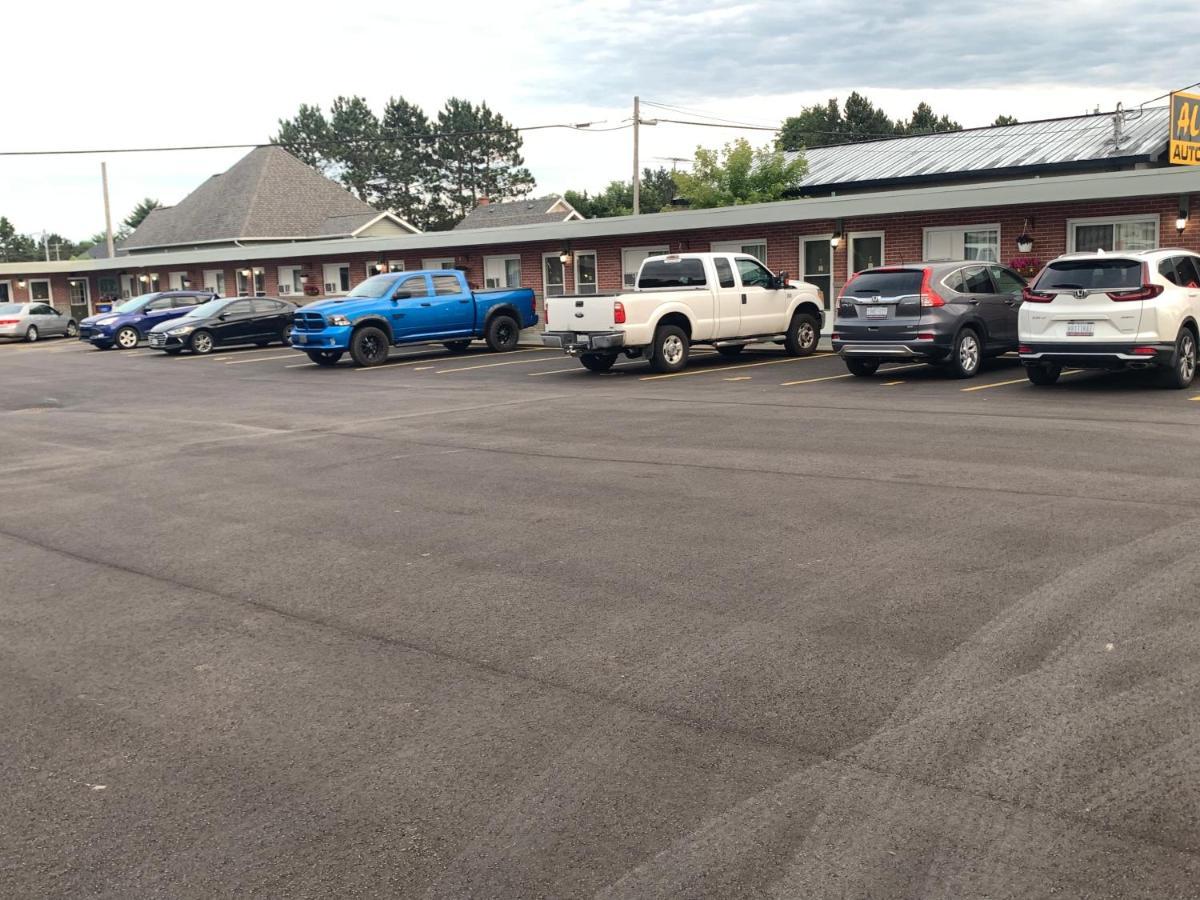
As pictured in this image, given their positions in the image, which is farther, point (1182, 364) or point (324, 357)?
point (324, 357)

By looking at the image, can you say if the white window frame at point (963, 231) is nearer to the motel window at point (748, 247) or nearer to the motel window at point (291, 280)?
the motel window at point (748, 247)

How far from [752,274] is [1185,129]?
42.9 ft

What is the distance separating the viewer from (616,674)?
17.6ft

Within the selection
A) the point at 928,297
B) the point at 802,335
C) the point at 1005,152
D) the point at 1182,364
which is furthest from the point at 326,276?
the point at 1182,364

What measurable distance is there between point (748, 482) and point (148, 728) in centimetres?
590

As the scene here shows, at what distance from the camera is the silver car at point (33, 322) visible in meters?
42.9

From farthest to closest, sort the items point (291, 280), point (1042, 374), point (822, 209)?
1. point (291, 280)
2. point (822, 209)
3. point (1042, 374)

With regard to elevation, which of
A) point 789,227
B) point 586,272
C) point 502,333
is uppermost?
point 789,227

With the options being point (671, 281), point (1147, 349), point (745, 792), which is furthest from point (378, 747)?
point (671, 281)

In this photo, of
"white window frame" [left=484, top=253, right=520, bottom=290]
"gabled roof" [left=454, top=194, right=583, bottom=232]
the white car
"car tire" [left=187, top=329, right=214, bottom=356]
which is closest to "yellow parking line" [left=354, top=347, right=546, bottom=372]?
"white window frame" [left=484, top=253, right=520, bottom=290]

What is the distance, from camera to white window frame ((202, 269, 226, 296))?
4841cm

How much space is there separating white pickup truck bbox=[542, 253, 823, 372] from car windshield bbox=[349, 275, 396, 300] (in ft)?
20.7

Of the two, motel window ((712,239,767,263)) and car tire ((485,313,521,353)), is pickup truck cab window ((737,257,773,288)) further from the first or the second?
car tire ((485,313,521,353))

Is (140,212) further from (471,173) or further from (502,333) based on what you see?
(502,333)
